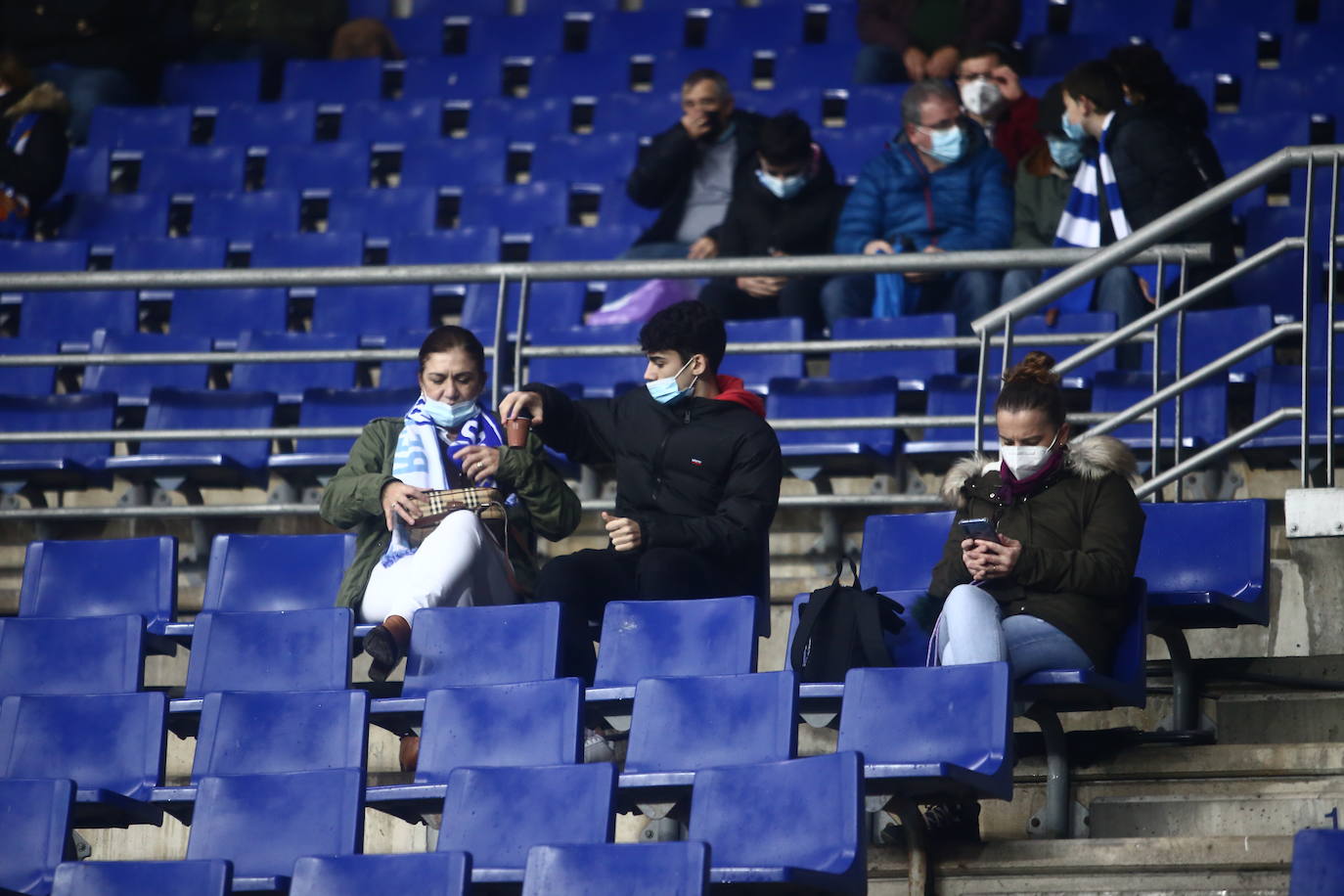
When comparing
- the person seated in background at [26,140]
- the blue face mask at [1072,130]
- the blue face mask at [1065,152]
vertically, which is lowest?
the blue face mask at [1065,152]

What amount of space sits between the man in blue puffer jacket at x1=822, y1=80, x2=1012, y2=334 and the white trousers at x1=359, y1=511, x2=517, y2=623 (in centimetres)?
247

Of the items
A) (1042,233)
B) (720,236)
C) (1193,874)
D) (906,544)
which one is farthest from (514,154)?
(1193,874)

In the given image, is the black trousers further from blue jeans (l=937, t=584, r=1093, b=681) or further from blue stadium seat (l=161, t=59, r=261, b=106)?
blue stadium seat (l=161, t=59, r=261, b=106)

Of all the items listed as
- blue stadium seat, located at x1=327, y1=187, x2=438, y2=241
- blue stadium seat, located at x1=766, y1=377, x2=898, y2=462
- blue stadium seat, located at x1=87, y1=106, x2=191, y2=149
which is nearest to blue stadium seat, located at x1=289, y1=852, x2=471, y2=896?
blue stadium seat, located at x1=766, y1=377, x2=898, y2=462

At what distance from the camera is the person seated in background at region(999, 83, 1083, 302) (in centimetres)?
735

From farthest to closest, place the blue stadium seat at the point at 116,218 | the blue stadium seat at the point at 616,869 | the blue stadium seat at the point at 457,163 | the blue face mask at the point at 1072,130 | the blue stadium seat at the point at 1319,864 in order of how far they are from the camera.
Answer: the blue stadium seat at the point at 457,163 → the blue stadium seat at the point at 116,218 → the blue face mask at the point at 1072,130 → the blue stadium seat at the point at 616,869 → the blue stadium seat at the point at 1319,864

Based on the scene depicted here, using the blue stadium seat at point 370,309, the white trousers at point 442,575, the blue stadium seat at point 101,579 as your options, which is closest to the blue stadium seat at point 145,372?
the blue stadium seat at point 370,309

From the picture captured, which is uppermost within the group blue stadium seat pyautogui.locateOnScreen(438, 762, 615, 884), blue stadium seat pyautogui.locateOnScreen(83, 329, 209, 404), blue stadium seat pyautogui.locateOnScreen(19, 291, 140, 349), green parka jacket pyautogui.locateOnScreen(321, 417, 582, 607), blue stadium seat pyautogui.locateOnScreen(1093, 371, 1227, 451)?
blue stadium seat pyautogui.locateOnScreen(19, 291, 140, 349)

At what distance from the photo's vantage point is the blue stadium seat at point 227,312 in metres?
8.15

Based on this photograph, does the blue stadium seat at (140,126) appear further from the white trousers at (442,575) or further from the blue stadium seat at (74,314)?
the white trousers at (442,575)

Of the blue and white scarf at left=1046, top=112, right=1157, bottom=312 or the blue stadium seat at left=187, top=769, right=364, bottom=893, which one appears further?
the blue and white scarf at left=1046, top=112, right=1157, bottom=312

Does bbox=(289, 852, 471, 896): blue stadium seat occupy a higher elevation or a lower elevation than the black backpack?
lower

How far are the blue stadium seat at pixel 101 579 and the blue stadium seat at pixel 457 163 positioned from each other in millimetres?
3875

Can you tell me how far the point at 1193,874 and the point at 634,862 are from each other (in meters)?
1.17
